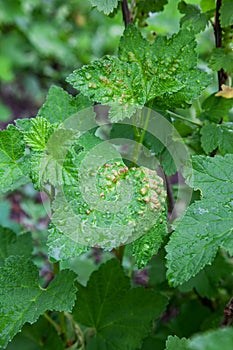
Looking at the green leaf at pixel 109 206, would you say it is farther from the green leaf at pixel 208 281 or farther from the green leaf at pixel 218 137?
the green leaf at pixel 208 281

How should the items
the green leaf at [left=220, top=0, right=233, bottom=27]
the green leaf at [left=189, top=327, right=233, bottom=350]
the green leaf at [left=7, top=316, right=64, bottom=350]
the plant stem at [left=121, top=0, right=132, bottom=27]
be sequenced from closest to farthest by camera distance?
the green leaf at [left=189, top=327, right=233, bottom=350], the green leaf at [left=220, top=0, right=233, bottom=27], the plant stem at [left=121, top=0, right=132, bottom=27], the green leaf at [left=7, top=316, right=64, bottom=350]

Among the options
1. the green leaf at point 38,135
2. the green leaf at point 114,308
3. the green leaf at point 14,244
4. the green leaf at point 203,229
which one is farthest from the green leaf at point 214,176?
the green leaf at point 14,244

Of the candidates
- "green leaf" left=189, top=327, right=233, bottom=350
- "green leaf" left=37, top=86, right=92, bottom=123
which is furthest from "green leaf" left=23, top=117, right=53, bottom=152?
"green leaf" left=189, top=327, right=233, bottom=350

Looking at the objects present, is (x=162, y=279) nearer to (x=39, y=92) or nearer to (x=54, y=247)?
(x=54, y=247)

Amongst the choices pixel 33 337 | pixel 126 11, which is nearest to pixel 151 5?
pixel 126 11

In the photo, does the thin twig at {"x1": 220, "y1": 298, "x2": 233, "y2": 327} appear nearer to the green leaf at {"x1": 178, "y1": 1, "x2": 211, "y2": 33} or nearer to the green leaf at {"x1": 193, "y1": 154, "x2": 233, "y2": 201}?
the green leaf at {"x1": 193, "y1": 154, "x2": 233, "y2": 201}
